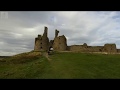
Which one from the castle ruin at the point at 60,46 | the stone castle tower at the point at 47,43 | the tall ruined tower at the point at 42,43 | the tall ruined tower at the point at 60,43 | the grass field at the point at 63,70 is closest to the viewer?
the grass field at the point at 63,70

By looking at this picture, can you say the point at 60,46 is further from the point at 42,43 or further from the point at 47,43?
the point at 42,43

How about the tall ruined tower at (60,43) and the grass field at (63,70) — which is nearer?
the grass field at (63,70)

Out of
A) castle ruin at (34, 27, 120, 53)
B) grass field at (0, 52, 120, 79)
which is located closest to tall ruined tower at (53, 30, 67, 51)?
castle ruin at (34, 27, 120, 53)

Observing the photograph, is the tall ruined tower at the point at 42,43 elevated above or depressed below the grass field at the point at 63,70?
above

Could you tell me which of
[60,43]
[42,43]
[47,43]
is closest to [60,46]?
[60,43]

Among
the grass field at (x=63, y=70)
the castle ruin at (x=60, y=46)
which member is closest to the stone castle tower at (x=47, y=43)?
the castle ruin at (x=60, y=46)

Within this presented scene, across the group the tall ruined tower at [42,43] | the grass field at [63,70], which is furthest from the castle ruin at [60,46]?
the grass field at [63,70]

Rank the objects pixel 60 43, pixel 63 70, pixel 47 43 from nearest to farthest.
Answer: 1. pixel 63 70
2. pixel 60 43
3. pixel 47 43

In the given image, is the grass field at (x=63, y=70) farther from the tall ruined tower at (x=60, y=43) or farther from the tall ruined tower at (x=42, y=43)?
the tall ruined tower at (x=60, y=43)

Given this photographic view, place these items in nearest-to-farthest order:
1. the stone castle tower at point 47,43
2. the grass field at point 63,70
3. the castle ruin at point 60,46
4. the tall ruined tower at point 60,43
Answer: the grass field at point 63,70 < the castle ruin at point 60,46 < the stone castle tower at point 47,43 < the tall ruined tower at point 60,43

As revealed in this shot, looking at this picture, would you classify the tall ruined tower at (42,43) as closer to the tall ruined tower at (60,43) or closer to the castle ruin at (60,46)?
the castle ruin at (60,46)

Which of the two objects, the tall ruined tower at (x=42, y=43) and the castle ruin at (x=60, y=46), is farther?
the tall ruined tower at (x=42, y=43)
